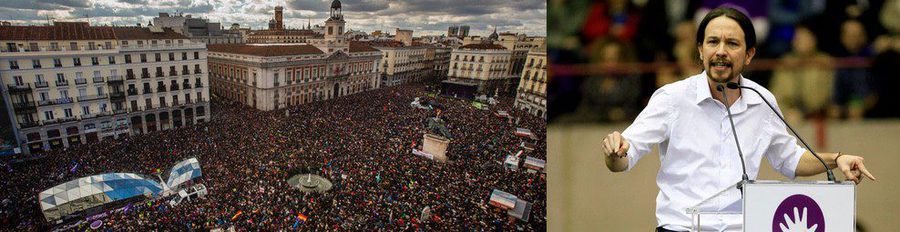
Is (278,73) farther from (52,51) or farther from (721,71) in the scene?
(721,71)

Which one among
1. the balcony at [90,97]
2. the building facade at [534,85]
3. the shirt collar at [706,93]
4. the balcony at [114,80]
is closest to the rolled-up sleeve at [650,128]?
the shirt collar at [706,93]

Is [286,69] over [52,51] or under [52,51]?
under

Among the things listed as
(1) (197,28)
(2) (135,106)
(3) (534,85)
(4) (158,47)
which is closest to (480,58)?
(3) (534,85)

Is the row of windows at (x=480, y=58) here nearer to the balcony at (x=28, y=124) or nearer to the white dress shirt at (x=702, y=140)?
the white dress shirt at (x=702, y=140)

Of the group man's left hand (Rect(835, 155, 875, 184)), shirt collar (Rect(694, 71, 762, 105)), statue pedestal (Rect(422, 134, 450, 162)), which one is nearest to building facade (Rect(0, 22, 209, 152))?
statue pedestal (Rect(422, 134, 450, 162))

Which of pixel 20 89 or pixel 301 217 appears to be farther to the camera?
pixel 301 217
